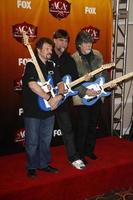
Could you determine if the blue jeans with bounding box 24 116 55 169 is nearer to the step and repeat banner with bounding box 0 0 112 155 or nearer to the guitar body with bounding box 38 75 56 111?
the guitar body with bounding box 38 75 56 111

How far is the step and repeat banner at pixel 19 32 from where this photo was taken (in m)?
3.94

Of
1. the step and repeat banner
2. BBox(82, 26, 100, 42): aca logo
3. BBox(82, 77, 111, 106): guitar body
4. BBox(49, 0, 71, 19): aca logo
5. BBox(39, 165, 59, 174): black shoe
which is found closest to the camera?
BBox(39, 165, 59, 174): black shoe

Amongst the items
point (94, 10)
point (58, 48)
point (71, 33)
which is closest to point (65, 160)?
point (58, 48)

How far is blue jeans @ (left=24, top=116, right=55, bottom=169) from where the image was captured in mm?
3184

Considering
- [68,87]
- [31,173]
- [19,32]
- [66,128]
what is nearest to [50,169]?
[31,173]

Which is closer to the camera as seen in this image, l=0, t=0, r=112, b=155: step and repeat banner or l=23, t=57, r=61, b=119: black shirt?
l=23, t=57, r=61, b=119: black shirt

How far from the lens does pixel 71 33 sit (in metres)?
4.48

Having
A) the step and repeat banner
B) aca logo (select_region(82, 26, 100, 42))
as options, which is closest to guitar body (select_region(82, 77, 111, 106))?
the step and repeat banner

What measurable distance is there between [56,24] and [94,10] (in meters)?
0.65

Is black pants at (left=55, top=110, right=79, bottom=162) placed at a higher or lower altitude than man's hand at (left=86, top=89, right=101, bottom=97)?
lower

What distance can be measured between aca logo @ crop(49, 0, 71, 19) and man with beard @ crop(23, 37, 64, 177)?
48.2 inches

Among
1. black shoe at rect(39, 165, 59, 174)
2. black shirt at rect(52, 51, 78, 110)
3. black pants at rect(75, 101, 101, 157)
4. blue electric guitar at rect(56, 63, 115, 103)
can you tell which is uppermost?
black shirt at rect(52, 51, 78, 110)

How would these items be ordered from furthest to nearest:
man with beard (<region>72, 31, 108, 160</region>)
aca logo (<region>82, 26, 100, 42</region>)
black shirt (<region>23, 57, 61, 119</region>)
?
1. aca logo (<region>82, 26, 100, 42</region>)
2. man with beard (<region>72, 31, 108, 160</region>)
3. black shirt (<region>23, 57, 61, 119</region>)

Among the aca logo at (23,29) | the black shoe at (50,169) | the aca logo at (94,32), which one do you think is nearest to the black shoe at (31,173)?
the black shoe at (50,169)
